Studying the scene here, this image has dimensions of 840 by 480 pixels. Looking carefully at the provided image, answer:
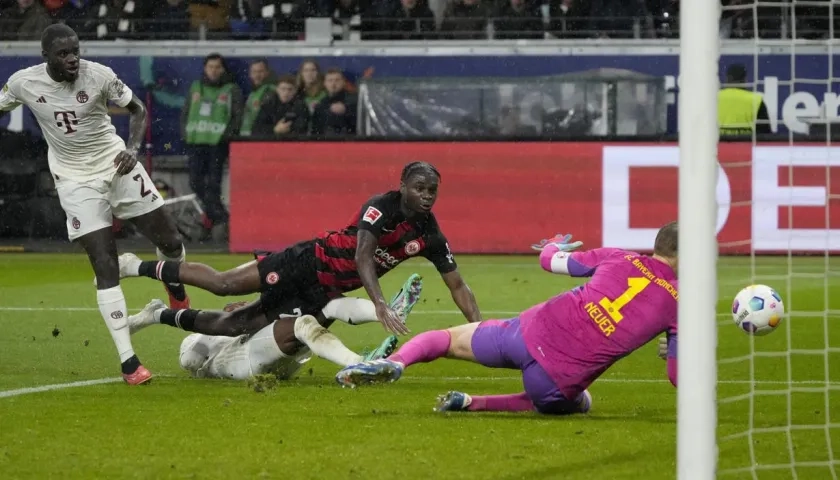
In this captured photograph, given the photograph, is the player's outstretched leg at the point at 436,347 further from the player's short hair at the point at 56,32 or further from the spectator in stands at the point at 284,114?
the spectator in stands at the point at 284,114

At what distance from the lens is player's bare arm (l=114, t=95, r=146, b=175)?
843 centimetres

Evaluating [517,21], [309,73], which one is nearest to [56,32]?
[309,73]

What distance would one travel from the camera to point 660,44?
→ 19234 millimetres

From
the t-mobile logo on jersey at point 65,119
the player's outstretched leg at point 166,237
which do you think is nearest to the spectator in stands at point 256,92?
the player's outstretched leg at point 166,237

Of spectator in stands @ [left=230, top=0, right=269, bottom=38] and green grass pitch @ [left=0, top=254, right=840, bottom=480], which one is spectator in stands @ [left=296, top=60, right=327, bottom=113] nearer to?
spectator in stands @ [left=230, top=0, right=269, bottom=38]

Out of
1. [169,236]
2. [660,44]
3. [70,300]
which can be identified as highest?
[660,44]

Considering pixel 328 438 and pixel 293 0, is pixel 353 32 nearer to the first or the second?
pixel 293 0

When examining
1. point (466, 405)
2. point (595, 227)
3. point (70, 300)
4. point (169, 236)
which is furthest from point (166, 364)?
point (595, 227)

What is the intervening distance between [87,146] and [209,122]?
409 inches

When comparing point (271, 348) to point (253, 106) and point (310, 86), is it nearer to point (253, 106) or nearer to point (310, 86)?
point (310, 86)

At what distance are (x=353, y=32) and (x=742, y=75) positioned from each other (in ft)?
19.3

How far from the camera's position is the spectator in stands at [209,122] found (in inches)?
730

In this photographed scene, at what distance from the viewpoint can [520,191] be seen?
16.8 m

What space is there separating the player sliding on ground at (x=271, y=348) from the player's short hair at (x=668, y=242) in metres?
1.74
